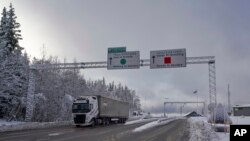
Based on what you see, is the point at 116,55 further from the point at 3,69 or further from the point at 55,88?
the point at 55,88

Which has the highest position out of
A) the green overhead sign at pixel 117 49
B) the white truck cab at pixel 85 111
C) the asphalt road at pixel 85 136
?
the green overhead sign at pixel 117 49

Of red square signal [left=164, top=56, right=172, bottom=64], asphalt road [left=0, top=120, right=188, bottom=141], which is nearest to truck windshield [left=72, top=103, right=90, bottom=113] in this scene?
red square signal [left=164, top=56, right=172, bottom=64]

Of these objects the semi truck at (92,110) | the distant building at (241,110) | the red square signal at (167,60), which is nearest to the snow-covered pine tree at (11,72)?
the semi truck at (92,110)

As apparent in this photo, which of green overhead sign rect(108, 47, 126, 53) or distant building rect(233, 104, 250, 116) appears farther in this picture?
distant building rect(233, 104, 250, 116)

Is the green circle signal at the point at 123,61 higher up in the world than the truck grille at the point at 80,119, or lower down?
higher up

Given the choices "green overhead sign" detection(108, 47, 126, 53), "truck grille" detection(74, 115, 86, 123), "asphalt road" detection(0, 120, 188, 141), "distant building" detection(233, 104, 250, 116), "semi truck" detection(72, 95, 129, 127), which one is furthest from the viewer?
"distant building" detection(233, 104, 250, 116)

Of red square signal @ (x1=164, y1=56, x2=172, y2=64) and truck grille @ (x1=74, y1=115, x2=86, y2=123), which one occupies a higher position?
red square signal @ (x1=164, y1=56, x2=172, y2=64)

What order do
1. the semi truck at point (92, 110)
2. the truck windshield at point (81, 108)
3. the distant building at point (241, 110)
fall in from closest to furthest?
the semi truck at point (92, 110) → the truck windshield at point (81, 108) → the distant building at point (241, 110)

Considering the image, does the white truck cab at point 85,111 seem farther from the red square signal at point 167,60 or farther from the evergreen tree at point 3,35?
the evergreen tree at point 3,35

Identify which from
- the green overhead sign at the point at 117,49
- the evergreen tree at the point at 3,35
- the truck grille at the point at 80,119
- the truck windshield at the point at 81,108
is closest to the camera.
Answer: the truck grille at the point at 80,119

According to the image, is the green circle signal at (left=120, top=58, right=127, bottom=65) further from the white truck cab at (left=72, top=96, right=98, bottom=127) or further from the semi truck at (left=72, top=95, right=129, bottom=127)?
the white truck cab at (left=72, top=96, right=98, bottom=127)

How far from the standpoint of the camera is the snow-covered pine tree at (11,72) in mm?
44312

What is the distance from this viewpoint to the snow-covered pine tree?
4431 cm

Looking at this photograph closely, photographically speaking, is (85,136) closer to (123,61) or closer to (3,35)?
(123,61)
